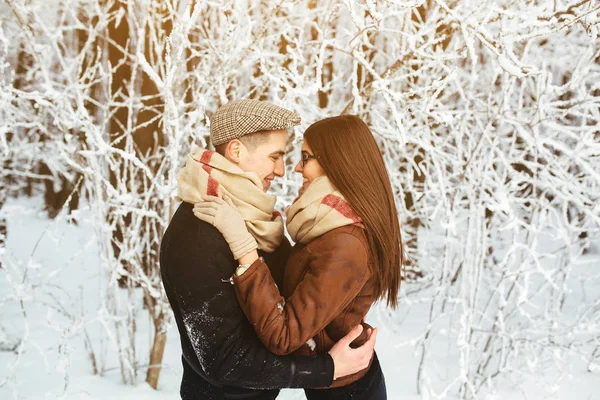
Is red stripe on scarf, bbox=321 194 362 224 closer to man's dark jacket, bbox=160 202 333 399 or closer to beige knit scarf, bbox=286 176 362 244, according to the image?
beige knit scarf, bbox=286 176 362 244

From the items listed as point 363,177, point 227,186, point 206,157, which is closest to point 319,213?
point 363,177

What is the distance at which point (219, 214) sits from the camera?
65.6 inches

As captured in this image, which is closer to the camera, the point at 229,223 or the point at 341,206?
the point at 229,223

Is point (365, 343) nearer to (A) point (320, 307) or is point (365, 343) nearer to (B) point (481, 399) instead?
(A) point (320, 307)

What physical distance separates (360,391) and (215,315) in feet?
2.11

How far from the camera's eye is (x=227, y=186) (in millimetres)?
1777

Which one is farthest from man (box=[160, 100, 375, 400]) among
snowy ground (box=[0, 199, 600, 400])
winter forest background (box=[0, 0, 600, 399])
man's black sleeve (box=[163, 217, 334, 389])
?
snowy ground (box=[0, 199, 600, 400])

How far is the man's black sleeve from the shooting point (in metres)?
1.66

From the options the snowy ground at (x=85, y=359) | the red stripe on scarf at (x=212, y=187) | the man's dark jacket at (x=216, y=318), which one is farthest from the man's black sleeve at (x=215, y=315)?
the snowy ground at (x=85, y=359)

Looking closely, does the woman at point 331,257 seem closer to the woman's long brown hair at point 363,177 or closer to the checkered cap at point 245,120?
the woman's long brown hair at point 363,177

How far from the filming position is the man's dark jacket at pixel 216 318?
1.66 m

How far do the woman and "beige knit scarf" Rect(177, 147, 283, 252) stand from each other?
7 cm

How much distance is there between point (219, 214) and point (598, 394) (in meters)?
3.96

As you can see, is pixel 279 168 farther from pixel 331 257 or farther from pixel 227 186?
pixel 331 257
